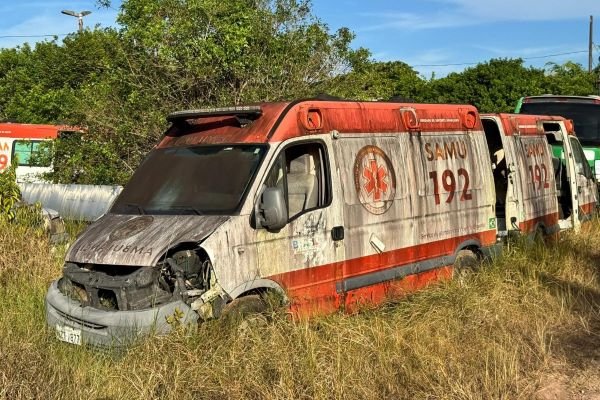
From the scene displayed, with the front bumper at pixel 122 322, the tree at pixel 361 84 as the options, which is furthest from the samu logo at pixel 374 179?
the tree at pixel 361 84

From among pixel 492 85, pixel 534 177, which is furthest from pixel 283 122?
pixel 492 85

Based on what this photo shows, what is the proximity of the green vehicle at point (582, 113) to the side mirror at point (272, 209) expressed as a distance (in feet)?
37.7

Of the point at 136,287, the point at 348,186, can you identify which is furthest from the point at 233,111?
the point at 136,287

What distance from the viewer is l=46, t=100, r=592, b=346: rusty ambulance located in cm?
538

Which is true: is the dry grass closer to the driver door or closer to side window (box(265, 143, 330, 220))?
the driver door

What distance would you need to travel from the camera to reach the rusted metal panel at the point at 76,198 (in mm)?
10562

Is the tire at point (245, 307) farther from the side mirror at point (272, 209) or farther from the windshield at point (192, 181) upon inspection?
the windshield at point (192, 181)

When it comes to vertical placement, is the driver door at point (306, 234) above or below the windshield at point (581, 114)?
below

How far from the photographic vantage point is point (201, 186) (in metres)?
6.12

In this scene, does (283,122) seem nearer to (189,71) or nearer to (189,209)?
(189,209)

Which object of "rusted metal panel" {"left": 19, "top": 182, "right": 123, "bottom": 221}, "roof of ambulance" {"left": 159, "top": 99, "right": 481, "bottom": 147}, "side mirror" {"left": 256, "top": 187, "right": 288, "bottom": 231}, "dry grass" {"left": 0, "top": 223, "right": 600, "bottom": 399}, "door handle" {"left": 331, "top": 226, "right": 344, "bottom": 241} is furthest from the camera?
"rusted metal panel" {"left": 19, "top": 182, "right": 123, "bottom": 221}

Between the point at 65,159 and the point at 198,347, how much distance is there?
9.10 metres

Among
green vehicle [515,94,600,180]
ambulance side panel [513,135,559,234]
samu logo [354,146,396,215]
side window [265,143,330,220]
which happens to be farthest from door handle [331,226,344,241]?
green vehicle [515,94,600,180]

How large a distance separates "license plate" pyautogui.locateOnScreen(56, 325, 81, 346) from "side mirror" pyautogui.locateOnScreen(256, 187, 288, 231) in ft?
5.44
